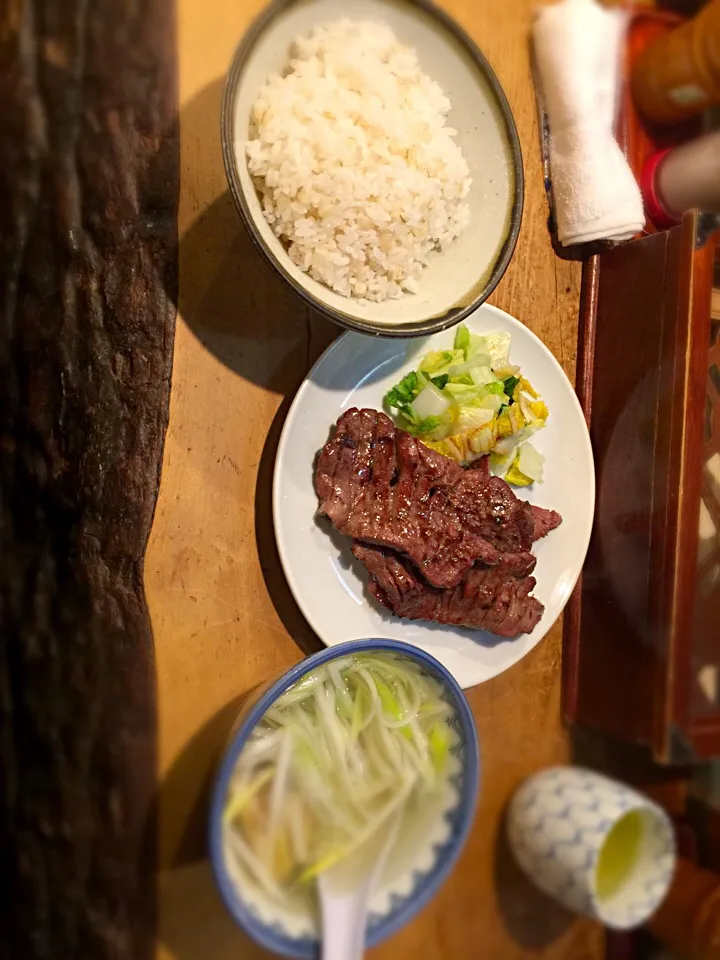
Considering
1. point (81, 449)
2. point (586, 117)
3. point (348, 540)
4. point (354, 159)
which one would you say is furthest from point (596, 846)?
point (586, 117)

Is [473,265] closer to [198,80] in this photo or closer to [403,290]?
[403,290]

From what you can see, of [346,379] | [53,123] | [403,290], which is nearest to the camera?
[53,123]

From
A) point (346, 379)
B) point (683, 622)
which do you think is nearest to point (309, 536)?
point (346, 379)

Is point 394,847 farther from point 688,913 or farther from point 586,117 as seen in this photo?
point 586,117

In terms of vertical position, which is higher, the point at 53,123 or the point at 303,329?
the point at 53,123

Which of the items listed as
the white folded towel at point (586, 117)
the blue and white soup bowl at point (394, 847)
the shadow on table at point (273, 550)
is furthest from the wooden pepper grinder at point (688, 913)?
the white folded towel at point (586, 117)

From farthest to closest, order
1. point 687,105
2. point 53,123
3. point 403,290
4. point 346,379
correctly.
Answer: point 687,105 < point 346,379 < point 403,290 < point 53,123

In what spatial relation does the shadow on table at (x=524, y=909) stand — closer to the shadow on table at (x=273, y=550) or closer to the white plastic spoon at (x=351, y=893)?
the white plastic spoon at (x=351, y=893)
